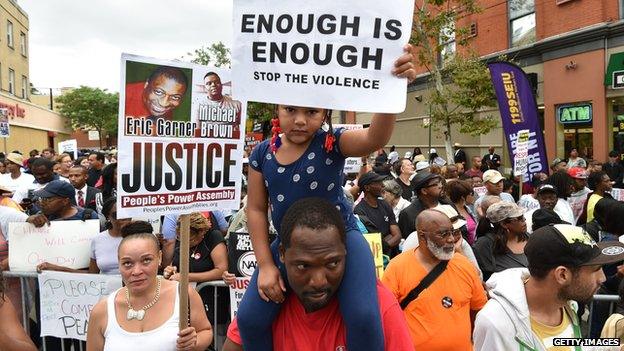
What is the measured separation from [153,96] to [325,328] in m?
1.88

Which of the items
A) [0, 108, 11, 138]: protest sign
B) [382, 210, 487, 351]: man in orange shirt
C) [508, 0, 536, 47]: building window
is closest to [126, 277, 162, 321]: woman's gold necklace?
[382, 210, 487, 351]: man in orange shirt

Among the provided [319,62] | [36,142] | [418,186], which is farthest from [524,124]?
[36,142]

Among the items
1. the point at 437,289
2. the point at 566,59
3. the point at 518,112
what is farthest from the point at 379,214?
the point at 566,59

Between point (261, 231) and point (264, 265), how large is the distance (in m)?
0.25

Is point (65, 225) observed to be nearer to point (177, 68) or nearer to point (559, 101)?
point (177, 68)

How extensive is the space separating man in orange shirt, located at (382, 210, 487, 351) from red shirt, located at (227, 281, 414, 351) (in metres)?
1.75

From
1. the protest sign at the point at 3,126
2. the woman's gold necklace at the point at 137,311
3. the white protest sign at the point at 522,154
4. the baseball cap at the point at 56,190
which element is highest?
the protest sign at the point at 3,126

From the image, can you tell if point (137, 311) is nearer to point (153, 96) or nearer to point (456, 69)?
point (153, 96)

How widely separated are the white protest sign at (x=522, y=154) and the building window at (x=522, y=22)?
1211 cm

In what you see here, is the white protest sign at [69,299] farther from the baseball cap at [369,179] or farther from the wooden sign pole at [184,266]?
the baseball cap at [369,179]

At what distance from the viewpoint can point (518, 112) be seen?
11.3 m

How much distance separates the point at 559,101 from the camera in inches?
786

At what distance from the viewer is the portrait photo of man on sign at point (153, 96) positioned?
3346mm

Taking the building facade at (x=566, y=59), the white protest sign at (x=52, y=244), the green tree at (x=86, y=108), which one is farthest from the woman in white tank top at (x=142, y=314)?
the green tree at (x=86, y=108)
